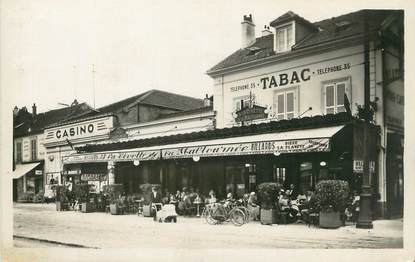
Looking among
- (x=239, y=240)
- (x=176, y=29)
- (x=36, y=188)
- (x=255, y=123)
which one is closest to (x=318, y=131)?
(x=255, y=123)

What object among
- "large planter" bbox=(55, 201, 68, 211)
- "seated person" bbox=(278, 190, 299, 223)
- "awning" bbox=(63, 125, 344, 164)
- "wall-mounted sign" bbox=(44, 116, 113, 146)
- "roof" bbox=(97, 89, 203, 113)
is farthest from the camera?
A: "roof" bbox=(97, 89, 203, 113)

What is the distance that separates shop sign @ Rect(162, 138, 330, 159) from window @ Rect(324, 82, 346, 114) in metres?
2.06

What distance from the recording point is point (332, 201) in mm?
10406

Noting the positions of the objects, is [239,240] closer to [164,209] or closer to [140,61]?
[164,209]

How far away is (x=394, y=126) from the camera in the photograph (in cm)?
1139

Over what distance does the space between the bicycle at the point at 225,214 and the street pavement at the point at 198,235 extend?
0.17 metres

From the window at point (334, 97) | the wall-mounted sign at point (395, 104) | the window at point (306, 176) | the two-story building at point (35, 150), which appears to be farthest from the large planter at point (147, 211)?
the wall-mounted sign at point (395, 104)

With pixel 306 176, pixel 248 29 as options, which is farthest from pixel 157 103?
pixel 248 29

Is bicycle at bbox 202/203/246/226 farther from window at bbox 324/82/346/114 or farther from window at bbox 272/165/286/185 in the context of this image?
window at bbox 324/82/346/114

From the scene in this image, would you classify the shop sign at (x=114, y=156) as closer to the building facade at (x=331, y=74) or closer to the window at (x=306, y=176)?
the building facade at (x=331, y=74)

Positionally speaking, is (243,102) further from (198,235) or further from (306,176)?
(198,235)

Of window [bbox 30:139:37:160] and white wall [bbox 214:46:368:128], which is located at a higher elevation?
white wall [bbox 214:46:368:128]

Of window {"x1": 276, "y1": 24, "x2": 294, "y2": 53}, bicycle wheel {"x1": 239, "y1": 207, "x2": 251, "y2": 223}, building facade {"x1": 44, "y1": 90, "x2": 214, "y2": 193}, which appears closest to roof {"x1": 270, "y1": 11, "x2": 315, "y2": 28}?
window {"x1": 276, "y1": 24, "x2": 294, "y2": 53}

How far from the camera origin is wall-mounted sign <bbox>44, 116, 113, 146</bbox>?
65.4 ft
